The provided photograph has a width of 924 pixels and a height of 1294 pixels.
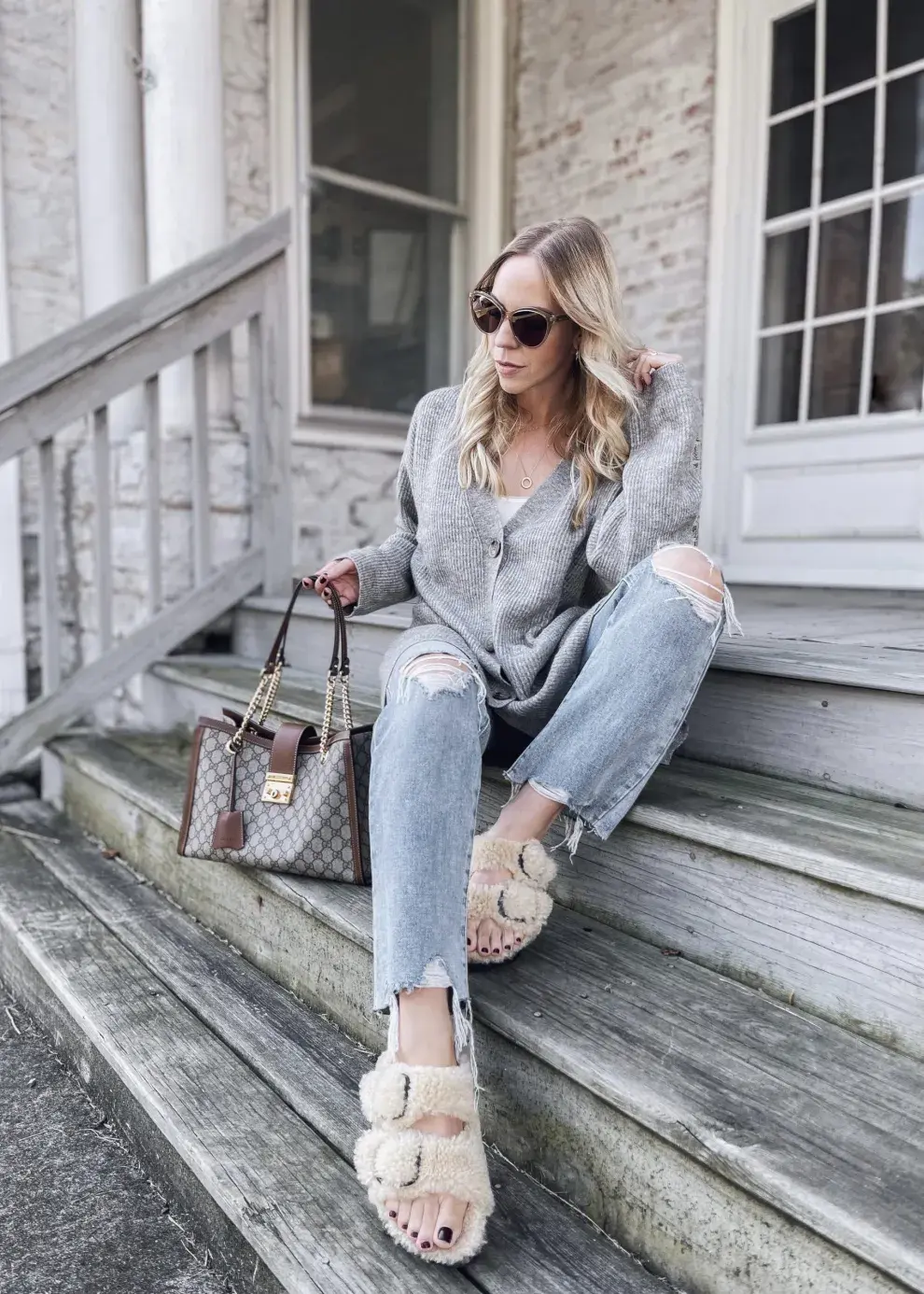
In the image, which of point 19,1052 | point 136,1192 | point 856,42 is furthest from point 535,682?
point 856,42

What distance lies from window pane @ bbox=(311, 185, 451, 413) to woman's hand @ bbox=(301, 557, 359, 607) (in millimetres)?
2654

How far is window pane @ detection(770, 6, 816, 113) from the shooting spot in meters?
3.27

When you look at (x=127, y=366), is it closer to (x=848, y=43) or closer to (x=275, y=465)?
(x=275, y=465)

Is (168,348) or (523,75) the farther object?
(523,75)

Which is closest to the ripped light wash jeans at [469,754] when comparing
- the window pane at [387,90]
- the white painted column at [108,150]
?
the white painted column at [108,150]

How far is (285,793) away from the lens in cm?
151

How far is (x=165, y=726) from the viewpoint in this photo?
2.84 meters

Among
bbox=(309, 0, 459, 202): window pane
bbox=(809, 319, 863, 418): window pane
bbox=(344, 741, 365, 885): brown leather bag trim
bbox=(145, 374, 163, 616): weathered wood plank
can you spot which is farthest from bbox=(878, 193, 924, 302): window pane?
Answer: bbox=(344, 741, 365, 885): brown leather bag trim

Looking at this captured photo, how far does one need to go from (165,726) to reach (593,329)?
1.94 meters

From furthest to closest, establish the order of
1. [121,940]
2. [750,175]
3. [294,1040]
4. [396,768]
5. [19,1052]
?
[750,175]
[121,940]
[19,1052]
[294,1040]
[396,768]

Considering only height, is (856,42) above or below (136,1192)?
above

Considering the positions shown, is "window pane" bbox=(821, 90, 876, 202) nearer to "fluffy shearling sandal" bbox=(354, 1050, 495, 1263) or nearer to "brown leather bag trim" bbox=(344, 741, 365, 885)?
"brown leather bag trim" bbox=(344, 741, 365, 885)

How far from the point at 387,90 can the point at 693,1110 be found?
4.35 metres

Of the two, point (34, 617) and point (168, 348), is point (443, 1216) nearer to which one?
point (168, 348)
